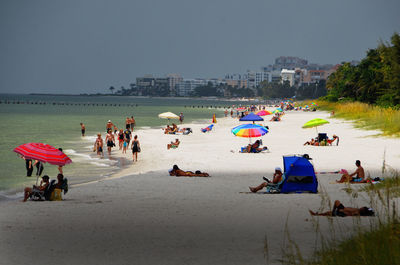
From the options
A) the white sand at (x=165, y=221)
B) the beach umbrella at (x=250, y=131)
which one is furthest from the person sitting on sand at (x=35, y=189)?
the beach umbrella at (x=250, y=131)

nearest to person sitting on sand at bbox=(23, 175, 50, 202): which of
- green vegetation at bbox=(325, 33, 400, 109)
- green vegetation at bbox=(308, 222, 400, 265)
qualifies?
green vegetation at bbox=(308, 222, 400, 265)

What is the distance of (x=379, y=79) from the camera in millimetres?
53250

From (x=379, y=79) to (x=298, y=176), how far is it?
142 feet

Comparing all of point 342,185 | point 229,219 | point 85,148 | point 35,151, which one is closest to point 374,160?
point 342,185

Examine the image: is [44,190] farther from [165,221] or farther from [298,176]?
[298,176]

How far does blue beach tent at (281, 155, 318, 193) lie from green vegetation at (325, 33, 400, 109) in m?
28.1

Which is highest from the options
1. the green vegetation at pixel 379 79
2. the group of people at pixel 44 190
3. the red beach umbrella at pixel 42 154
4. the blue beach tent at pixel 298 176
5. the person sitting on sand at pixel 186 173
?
the green vegetation at pixel 379 79

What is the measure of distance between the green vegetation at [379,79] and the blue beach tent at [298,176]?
28116 mm

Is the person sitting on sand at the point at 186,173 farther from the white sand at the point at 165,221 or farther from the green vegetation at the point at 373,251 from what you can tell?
the green vegetation at the point at 373,251

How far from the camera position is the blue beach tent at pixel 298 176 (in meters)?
13.3

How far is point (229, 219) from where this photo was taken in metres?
10.8

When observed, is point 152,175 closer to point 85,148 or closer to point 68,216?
point 68,216

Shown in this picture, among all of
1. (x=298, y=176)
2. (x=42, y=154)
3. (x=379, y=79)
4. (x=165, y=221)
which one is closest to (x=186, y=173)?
(x=298, y=176)

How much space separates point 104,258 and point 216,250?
1.83 m
